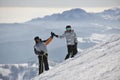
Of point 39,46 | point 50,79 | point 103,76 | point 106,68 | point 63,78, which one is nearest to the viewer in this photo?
point 103,76

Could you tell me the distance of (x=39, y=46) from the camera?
17656mm

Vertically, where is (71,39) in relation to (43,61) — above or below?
above

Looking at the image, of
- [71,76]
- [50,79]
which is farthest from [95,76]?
[50,79]

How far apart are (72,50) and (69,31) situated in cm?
140

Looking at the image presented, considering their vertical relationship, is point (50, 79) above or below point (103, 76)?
below

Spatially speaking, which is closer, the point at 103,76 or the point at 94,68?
the point at 103,76

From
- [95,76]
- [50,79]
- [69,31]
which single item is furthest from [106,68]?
[69,31]

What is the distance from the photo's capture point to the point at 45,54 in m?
17.8

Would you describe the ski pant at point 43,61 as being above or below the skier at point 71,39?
below

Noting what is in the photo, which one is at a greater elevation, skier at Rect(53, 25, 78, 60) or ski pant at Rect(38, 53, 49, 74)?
skier at Rect(53, 25, 78, 60)

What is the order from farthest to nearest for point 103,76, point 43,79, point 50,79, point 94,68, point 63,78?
point 43,79, point 50,79, point 63,78, point 94,68, point 103,76

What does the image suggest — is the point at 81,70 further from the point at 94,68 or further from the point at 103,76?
the point at 103,76

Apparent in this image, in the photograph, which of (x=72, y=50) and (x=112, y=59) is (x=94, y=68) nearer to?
(x=112, y=59)

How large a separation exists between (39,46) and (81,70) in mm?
6395
